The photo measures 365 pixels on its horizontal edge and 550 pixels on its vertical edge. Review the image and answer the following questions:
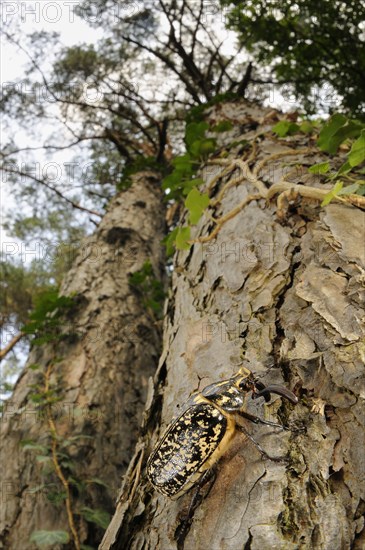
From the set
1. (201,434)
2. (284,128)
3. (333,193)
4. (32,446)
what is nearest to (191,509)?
(201,434)

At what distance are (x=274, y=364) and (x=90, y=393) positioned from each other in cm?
201

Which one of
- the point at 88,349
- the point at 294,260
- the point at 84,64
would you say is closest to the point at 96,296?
the point at 88,349

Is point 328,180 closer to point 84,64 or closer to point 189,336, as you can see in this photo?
point 189,336

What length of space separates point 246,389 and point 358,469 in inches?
12.5

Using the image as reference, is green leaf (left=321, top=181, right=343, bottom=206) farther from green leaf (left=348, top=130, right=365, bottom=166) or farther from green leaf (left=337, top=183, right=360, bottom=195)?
green leaf (left=348, top=130, right=365, bottom=166)

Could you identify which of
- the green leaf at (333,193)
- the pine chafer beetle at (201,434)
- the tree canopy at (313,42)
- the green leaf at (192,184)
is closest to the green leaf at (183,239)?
the green leaf at (192,184)

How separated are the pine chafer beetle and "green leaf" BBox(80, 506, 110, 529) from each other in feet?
4.36

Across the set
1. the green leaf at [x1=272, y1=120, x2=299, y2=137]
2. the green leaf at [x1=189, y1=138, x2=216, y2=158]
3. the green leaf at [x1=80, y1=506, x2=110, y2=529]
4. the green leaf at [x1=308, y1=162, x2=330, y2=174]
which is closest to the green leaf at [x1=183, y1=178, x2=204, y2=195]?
the green leaf at [x1=189, y1=138, x2=216, y2=158]

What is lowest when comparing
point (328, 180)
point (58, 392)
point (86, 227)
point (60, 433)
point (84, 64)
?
point (60, 433)

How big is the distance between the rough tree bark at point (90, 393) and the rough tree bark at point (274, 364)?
3.14 ft

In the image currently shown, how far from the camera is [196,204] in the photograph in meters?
2.22

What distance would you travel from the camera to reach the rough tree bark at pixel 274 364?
945 millimetres

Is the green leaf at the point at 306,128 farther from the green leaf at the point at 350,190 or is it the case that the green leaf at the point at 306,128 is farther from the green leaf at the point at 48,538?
the green leaf at the point at 48,538

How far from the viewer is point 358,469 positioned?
946 millimetres
